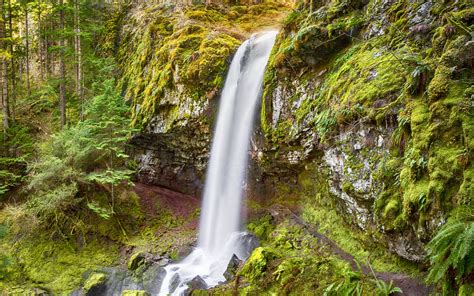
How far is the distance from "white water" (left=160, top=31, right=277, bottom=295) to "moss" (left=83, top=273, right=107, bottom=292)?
1.80 m

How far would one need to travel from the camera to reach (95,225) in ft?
36.9

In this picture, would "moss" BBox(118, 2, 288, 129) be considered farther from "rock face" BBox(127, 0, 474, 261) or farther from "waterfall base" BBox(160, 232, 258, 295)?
"waterfall base" BBox(160, 232, 258, 295)

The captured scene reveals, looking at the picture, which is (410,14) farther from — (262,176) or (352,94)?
(262,176)

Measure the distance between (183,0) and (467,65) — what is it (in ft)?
54.0

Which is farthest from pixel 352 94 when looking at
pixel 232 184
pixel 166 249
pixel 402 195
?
pixel 166 249

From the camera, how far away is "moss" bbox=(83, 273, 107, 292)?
8773 millimetres

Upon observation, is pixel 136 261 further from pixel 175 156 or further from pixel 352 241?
pixel 352 241

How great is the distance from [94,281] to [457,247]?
864cm

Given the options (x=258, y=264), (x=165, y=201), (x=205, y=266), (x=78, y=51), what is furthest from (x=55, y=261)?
(x=78, y=51)

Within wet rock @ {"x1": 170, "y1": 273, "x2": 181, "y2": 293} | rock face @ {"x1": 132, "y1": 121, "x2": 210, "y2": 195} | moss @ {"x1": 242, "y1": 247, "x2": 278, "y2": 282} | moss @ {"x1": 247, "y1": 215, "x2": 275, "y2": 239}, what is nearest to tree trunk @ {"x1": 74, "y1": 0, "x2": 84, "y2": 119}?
rock face @ {"x1": 132, "y1": 121, "x2": 210, "y2": 195}

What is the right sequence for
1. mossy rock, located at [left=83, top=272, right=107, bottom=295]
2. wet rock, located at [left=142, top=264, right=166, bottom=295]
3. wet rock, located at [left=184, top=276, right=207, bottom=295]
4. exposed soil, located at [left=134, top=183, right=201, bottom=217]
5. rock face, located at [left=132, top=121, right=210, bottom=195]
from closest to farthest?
wet rock, located at [left=184, top=276, right=207, bottom=295]
mossy rock, located at [left=83, top=272, right=107, bottom=295]
wet rock, located at [left=142, top=264, right=166, bottom=295]
rock face, located at [left=132, top=121, right=210, bottom=195]
exposed soil, located at [left=134, top=183, right=201, bottom=217]

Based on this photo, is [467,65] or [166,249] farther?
[166,249]

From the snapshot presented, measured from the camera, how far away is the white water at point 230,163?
10.2 m

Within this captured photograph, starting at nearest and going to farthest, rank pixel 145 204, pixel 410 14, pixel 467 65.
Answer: pixel 467 65, pixel 410 14, pixel 145 204
